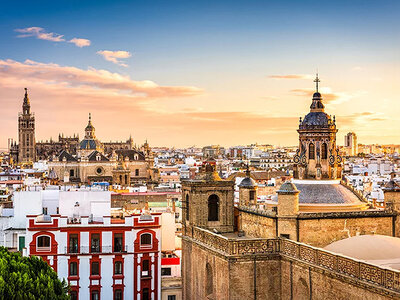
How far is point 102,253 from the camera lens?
104 ft

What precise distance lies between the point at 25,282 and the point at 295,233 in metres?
9.66

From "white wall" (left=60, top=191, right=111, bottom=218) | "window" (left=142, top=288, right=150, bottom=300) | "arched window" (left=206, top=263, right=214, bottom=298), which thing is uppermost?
"white wall" (left=60, top=191, right=111, bottom=218)

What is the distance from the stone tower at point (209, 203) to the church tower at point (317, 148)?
3295 mm

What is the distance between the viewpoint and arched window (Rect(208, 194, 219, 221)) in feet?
93.0

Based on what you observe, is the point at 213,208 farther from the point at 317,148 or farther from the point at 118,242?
the point at 118,242

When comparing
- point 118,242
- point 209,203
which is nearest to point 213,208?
point 209,203

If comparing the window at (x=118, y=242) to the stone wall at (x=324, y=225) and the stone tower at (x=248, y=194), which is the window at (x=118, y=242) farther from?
the stone wall at (x=324, y=225)

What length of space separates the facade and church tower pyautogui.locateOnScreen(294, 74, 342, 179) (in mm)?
8994

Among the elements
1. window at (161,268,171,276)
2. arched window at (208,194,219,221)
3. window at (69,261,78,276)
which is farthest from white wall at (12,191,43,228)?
arched window at (208,194,219,221)

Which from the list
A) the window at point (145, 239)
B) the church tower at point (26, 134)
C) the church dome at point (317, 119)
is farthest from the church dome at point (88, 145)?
the church dome at point (317, 119)

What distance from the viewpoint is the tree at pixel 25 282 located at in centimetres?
2002

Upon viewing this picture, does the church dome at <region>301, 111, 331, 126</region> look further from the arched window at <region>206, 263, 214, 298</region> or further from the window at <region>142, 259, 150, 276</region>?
the window at <region>142, 259, 150, 276</region>

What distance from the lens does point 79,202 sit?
1443 inches

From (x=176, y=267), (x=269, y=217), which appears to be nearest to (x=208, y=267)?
(x=269, y=217)
